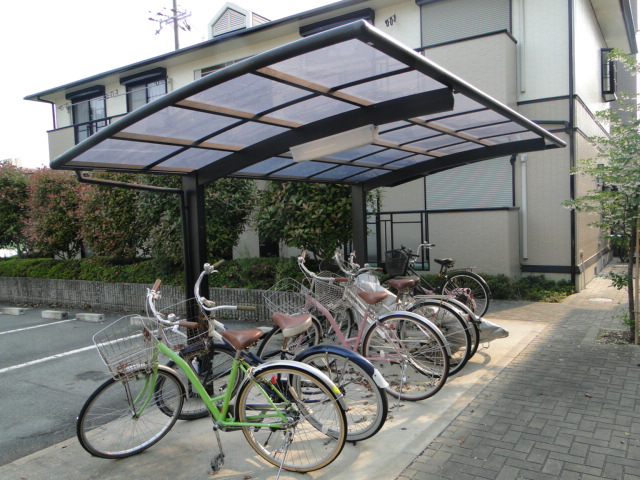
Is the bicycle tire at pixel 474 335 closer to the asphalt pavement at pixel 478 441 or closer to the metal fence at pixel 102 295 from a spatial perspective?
the asphalt pavement at pixel 478 441

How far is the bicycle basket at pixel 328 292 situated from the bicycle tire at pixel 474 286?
9.53 feet

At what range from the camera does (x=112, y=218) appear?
32.3 ft

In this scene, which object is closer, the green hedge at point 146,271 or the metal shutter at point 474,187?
the green hedge at point 146,271

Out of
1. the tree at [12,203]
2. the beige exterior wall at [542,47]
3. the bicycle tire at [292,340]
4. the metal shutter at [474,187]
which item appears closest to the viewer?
the bicycle tire at [292,340]

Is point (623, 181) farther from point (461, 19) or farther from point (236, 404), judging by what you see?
point (461, 19)

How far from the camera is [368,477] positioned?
3047mm

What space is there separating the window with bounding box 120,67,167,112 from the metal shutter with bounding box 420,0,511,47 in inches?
337

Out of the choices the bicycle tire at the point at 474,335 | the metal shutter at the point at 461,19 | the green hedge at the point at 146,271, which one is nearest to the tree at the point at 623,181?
the bicycle tire at the point at 474,335

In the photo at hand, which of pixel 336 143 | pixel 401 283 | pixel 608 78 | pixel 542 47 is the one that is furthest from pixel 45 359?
pixel 608 78

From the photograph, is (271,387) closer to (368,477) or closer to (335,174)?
(368,477)

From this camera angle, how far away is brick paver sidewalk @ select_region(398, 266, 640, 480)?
3.07 m

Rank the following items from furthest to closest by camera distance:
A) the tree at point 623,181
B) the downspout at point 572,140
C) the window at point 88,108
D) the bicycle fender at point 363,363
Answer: the window at point 88,108 < the downspout at point 572,140 < the tree at point 623,181 < the bicycle fender at point 363,363

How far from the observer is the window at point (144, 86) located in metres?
15.3

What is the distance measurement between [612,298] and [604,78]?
7504 mm
